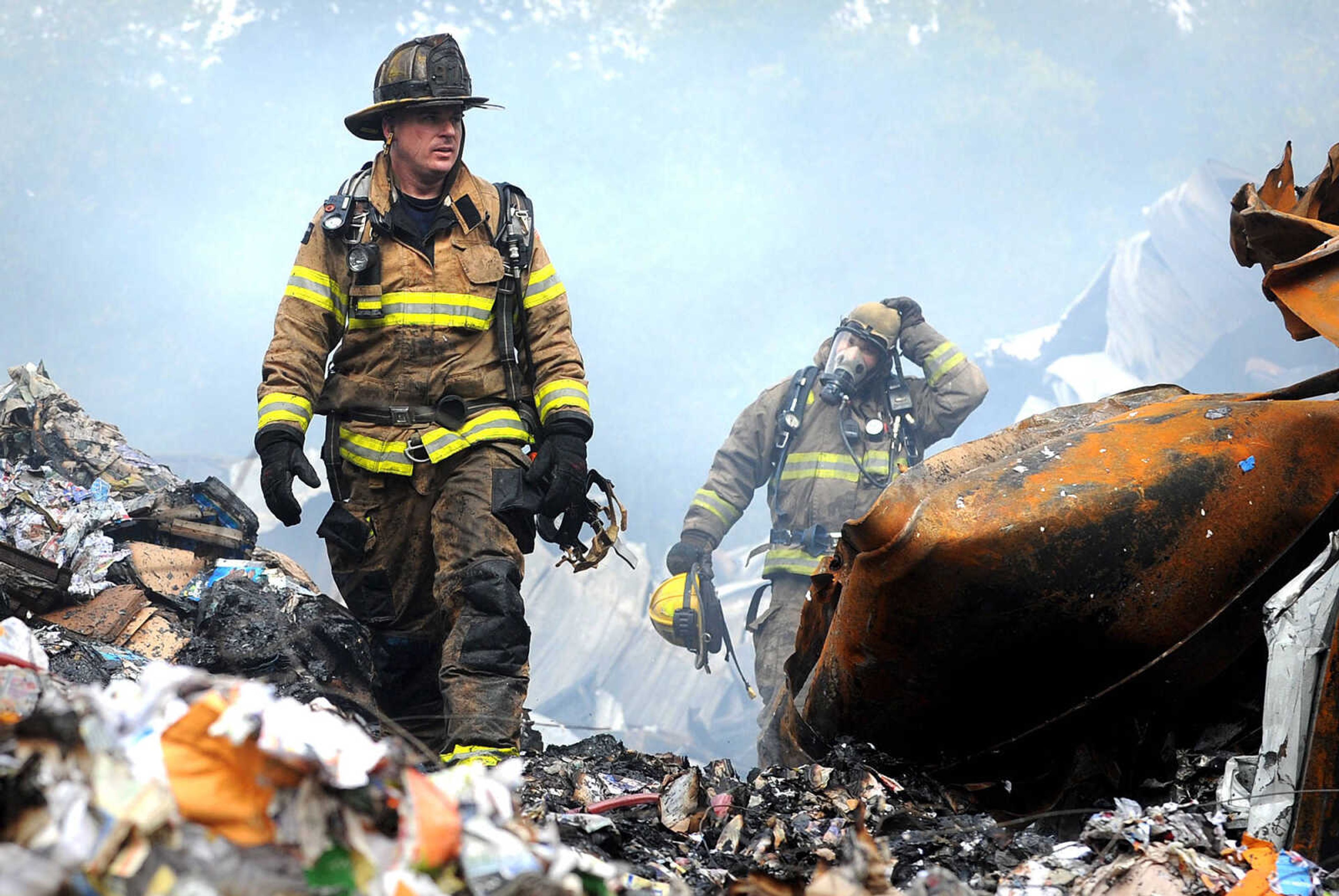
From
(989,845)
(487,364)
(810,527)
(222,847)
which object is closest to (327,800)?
(222,847)

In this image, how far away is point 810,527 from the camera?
6.74m

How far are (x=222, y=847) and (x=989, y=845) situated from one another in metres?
1.57

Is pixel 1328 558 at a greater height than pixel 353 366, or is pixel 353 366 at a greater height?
pixel 353 366

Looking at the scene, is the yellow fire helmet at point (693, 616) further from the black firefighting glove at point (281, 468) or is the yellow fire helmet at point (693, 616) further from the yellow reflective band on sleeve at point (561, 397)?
the black firefighting glove at point (281, 468)

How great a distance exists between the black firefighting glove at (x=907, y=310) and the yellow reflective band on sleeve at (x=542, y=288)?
3.82 m

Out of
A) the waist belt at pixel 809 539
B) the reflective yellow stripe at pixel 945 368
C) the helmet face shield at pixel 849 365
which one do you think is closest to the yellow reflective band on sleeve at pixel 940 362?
the reflective yellow stripe at pixel 945 368

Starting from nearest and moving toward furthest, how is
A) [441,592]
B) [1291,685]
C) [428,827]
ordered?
[428,827], [1291,685], [441,592]

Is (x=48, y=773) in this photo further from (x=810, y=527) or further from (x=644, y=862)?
(x=810, y=527)

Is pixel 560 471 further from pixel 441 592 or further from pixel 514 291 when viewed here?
pixel 514 291

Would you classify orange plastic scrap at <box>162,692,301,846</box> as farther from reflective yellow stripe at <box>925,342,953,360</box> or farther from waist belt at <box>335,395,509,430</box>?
reflective yellow stripe at <box>925,342,953,360</box>

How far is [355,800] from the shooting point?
114cm

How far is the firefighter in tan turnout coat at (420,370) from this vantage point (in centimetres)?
341

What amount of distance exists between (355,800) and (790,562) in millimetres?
5527

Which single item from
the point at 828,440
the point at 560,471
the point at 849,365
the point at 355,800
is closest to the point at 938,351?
the point at 849,365
